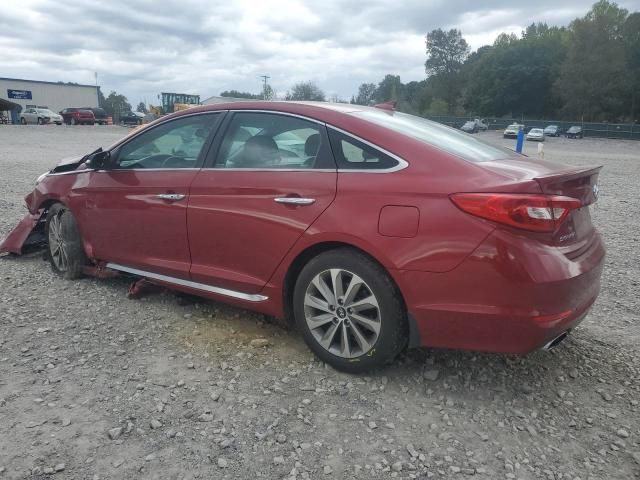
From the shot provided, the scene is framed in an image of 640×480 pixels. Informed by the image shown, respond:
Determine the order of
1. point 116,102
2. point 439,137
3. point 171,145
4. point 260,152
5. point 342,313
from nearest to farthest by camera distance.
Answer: point 342,313 < point 439,137 < point 260,152 < point 171,145 < point 116,102

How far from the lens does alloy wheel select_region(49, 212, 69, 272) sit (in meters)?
4.72

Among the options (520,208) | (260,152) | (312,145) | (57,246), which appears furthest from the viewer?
(57,246)

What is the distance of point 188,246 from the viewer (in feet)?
12.3

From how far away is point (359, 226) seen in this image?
2893 mm

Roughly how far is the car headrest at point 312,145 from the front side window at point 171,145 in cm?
84

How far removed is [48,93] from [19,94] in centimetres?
382

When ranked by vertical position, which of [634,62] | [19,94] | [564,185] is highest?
[634,62]

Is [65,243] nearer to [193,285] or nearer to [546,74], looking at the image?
[193,285]

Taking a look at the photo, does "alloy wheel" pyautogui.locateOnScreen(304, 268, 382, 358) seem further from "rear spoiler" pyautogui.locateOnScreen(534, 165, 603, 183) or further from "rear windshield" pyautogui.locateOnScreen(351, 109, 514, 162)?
"rear spoiler" pyautogui.locateOnScreen(534, 165, 603, 183)

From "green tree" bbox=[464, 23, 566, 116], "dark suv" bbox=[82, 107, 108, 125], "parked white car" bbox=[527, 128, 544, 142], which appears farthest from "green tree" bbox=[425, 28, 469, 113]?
"dark suv" bbox=[82, 107, 108, 125]

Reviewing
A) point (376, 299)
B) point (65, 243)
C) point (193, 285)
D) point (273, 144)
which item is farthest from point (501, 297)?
point (65, 243)

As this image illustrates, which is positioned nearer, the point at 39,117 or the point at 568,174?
the point at 568,174

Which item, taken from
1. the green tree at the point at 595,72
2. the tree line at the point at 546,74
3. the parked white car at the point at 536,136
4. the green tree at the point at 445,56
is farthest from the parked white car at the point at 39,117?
the green tree at the point at 445,56

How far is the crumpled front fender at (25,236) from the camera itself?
211 inches
